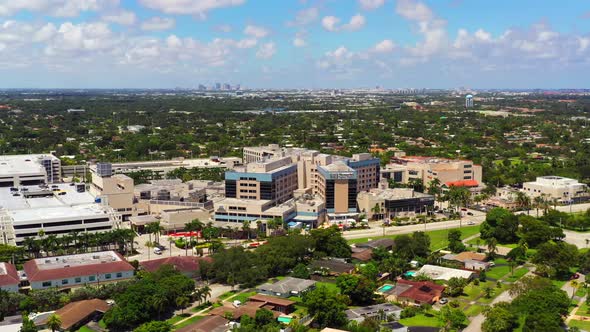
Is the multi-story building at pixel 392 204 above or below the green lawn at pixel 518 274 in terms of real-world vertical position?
above

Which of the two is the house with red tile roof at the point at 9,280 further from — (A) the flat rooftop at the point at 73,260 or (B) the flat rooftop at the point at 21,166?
(B) the flat rooftop at the point at 21,166

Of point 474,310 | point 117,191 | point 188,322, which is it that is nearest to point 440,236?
point 474,310

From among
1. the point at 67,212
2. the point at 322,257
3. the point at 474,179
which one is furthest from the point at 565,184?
the point at 67,212

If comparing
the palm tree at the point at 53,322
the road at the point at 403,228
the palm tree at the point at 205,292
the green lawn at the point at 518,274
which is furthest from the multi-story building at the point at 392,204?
the palm tree at the point at 53,322

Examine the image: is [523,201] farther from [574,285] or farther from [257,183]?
[257,183]

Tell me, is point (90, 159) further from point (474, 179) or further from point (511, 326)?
point (511, 326)

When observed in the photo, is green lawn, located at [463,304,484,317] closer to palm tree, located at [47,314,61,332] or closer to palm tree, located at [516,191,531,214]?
palm tree, located at [47,314,61,332]
